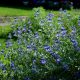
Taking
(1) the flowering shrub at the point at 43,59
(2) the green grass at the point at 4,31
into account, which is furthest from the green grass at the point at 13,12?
(1) the flowering shrub at the point at 43,59

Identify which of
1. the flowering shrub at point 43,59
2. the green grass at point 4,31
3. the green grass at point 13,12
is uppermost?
the flowering shrub at point 43,59

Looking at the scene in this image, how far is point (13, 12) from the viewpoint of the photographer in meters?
13.8

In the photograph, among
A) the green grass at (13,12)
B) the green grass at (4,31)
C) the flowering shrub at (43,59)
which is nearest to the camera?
the flowering shrub at (43,59)

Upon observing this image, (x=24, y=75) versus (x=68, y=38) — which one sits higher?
→ (x=68, y=38)

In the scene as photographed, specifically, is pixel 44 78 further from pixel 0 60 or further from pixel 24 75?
pixel 0 60

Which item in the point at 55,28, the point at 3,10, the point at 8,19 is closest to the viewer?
the point at 55,28

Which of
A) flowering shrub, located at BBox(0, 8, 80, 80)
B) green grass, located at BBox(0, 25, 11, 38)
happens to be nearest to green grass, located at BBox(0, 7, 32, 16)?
green grass, located at BBox(0, 25, 11, 38)

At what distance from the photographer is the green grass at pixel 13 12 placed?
13.3m

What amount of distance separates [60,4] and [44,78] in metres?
9.53

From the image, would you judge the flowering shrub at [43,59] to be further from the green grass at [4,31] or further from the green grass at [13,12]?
the green grass at [13,12]

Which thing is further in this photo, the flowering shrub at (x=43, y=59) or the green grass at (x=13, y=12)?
the green grass at (x=13, y=12)

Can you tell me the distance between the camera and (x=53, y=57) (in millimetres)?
6020

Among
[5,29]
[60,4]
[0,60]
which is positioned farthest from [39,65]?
[60,4]

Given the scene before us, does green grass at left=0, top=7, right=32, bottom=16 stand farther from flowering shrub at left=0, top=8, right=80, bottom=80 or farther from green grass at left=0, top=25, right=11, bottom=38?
flowering shrub at left=0, top=8, right=80, bottom=80
